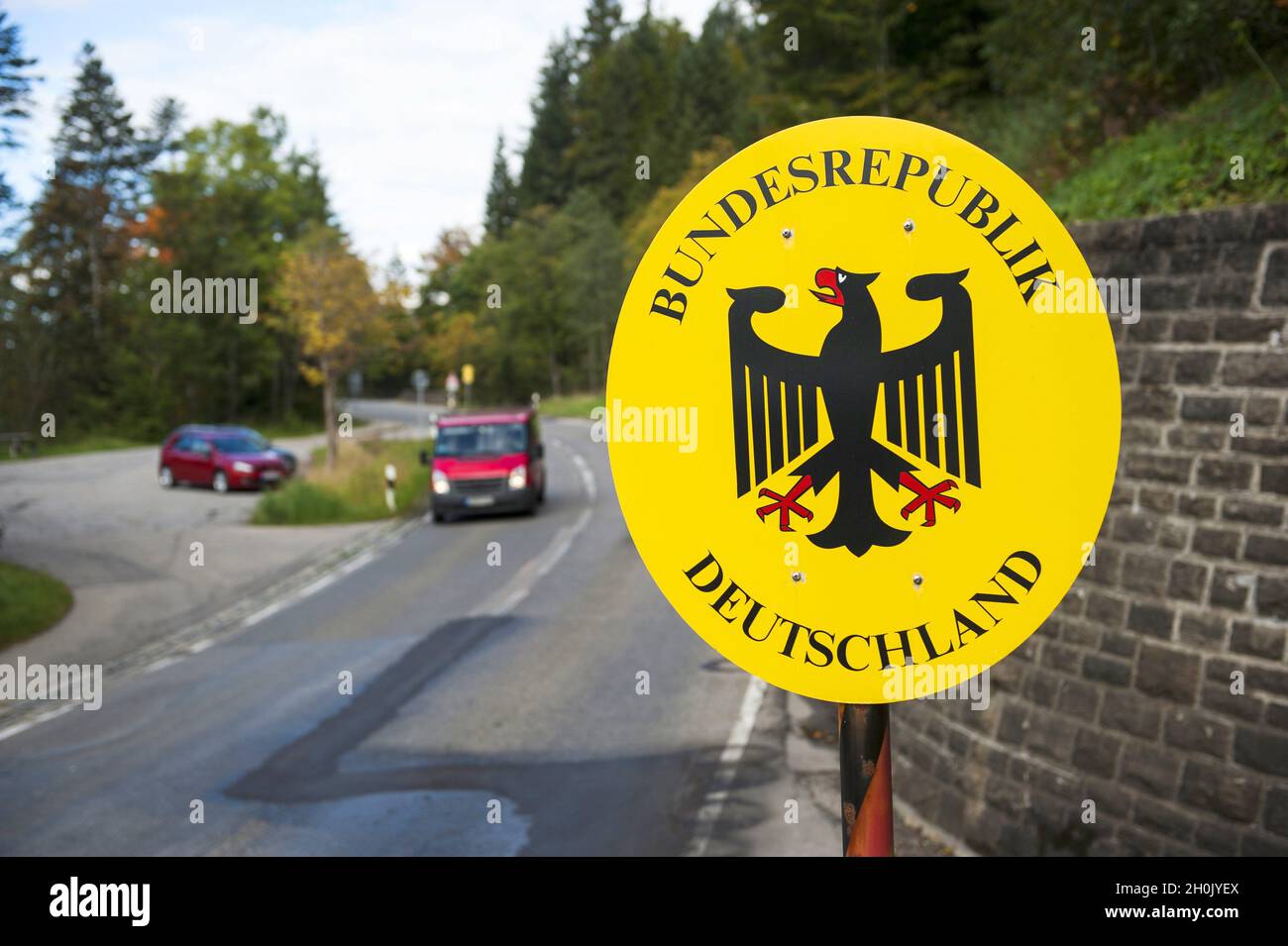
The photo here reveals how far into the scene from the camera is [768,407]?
1.56 meters

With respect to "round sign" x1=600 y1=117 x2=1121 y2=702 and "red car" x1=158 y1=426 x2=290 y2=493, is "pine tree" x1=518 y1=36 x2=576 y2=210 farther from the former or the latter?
"round sign" x1=600 y1=117 x2=1121 y2=702

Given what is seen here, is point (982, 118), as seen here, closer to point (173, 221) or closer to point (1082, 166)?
point (1082, 166)

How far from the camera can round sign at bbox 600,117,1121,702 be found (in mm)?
1536

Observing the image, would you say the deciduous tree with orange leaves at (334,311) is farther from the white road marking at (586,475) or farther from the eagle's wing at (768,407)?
the eagle's wing at (768,407)

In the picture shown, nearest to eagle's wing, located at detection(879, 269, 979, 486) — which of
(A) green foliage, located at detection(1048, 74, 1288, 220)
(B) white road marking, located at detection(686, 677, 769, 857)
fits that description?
(A) green foliage, located at detection(1048, 74, 1288, 220)

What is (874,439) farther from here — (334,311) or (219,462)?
(334,311)

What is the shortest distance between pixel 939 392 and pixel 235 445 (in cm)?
3043

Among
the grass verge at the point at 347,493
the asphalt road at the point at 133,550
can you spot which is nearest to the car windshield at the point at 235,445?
the asphalt road at the point at 133,550

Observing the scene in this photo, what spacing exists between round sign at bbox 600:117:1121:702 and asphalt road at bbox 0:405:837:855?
482 cm

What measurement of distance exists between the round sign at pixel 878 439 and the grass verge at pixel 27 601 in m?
13.8

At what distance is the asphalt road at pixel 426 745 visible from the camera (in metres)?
6.51

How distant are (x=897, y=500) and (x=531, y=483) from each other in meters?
20.5

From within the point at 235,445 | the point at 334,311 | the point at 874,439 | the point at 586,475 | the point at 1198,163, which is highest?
the point at 334,311

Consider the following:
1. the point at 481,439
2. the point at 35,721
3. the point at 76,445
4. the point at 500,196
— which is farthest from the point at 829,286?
the point at 500,196
